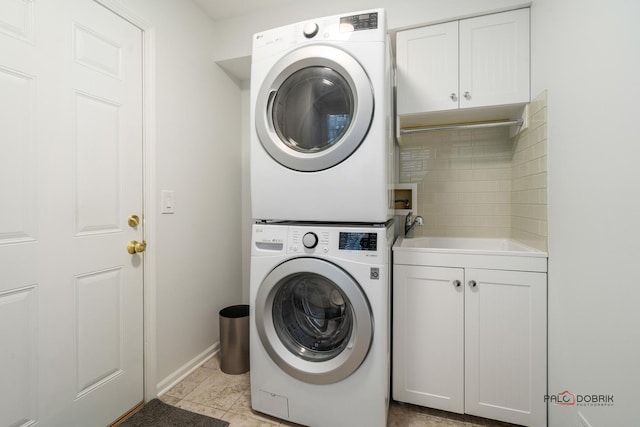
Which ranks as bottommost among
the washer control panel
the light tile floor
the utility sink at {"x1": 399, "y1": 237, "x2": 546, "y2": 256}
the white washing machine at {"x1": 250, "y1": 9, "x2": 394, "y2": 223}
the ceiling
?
the light tile floor

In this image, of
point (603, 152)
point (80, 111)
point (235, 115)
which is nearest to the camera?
point (603, 152)

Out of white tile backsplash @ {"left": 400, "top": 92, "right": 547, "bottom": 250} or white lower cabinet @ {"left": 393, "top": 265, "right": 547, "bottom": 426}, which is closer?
white lower cabinet @ {"left": 393, "top": 265, "right": 547, "bottom": 426}

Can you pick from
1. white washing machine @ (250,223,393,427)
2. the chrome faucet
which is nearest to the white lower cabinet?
white washing machine @ (250,223,393,427)

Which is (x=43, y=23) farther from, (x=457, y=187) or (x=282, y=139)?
(x=457, y=187)

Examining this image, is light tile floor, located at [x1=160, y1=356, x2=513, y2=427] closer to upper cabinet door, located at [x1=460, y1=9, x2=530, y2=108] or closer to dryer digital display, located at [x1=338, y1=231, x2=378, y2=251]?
dryer digital display, located at [x1=338, y1=231, x2=378, y2=251]

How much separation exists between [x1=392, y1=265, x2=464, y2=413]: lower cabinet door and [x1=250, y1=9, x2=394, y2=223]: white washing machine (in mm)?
494

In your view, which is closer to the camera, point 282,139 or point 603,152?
point 603,152

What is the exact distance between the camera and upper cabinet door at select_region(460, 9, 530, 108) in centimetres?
150

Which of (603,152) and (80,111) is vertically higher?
(80,111)

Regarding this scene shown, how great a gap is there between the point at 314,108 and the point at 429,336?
4.31 ft

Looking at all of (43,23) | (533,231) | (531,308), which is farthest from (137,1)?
(531,308)

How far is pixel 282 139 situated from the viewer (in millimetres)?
1374

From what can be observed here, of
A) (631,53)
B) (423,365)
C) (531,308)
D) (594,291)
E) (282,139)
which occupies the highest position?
(631,53)

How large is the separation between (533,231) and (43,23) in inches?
96.2
